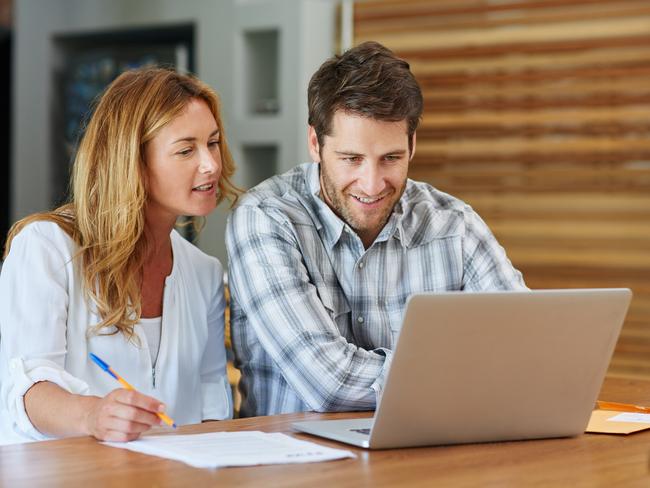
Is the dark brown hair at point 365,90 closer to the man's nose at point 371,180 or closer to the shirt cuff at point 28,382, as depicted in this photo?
the man's nose at point 371,180

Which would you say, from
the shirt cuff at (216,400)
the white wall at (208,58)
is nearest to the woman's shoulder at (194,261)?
the shirt cuff at (216,400)

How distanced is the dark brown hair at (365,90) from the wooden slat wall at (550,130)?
6.25 ft

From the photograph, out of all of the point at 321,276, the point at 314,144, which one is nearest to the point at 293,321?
the point at 321,276

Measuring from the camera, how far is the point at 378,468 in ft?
4.99

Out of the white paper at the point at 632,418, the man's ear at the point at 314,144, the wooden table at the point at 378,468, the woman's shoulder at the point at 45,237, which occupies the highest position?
the man's ear at the point at 314,144

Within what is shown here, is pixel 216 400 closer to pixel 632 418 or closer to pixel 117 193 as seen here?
pixel 117 193

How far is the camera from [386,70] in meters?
2.39

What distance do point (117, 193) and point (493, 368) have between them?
38.0 inches

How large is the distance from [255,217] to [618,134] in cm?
225

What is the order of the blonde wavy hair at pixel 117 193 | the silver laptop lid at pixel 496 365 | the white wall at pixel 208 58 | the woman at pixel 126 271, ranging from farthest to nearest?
the white wall at pixel 208 58
the blonde wavy hair at pixel 117 193
the woman at pixel 126 271
the silver laptop lid at pixel 496 365

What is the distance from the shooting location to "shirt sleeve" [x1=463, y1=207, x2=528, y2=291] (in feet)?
8.22

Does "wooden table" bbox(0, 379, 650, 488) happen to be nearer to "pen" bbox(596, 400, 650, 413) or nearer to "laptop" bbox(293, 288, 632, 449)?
"laptop" bbox(293, 288, 632, 449)

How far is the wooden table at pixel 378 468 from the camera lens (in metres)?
1.42

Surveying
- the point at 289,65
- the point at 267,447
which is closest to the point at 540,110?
the point at 289,65
